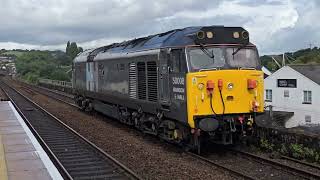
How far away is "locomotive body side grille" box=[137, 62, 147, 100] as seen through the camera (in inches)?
591

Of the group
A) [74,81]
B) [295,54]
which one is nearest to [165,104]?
[74,81]

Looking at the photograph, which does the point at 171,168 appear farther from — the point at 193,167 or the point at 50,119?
the point at 50,119

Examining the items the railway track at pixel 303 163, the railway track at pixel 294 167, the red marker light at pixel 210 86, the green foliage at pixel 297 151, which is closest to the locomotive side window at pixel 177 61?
the red marker light at pixel 210 86

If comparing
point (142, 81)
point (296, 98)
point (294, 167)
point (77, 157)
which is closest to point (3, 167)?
point (77, 157)

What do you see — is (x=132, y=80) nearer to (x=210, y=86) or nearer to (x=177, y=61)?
(x=177, y=61)

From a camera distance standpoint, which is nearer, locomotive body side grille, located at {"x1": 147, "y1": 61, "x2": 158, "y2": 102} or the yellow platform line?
the yellow platform line

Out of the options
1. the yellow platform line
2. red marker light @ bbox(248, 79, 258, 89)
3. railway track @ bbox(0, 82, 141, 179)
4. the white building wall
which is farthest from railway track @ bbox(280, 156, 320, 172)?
the white building wall

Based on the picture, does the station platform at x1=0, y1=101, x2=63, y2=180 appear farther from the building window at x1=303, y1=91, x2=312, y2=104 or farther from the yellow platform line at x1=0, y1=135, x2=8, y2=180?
the building window at x1=303, y1=91, x2=312, y2=104

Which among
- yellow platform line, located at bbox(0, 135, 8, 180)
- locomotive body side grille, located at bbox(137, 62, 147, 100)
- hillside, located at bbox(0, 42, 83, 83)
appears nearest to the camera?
yellow platform line, located at bbox(0, 135, 8, 180)

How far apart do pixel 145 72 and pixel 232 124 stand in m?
3.62

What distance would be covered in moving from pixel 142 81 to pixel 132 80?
3.46 ft

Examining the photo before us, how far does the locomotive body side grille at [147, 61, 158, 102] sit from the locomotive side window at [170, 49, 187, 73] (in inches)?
43.6

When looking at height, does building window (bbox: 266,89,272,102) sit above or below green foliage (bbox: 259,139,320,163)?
below

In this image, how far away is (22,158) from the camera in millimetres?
11953
